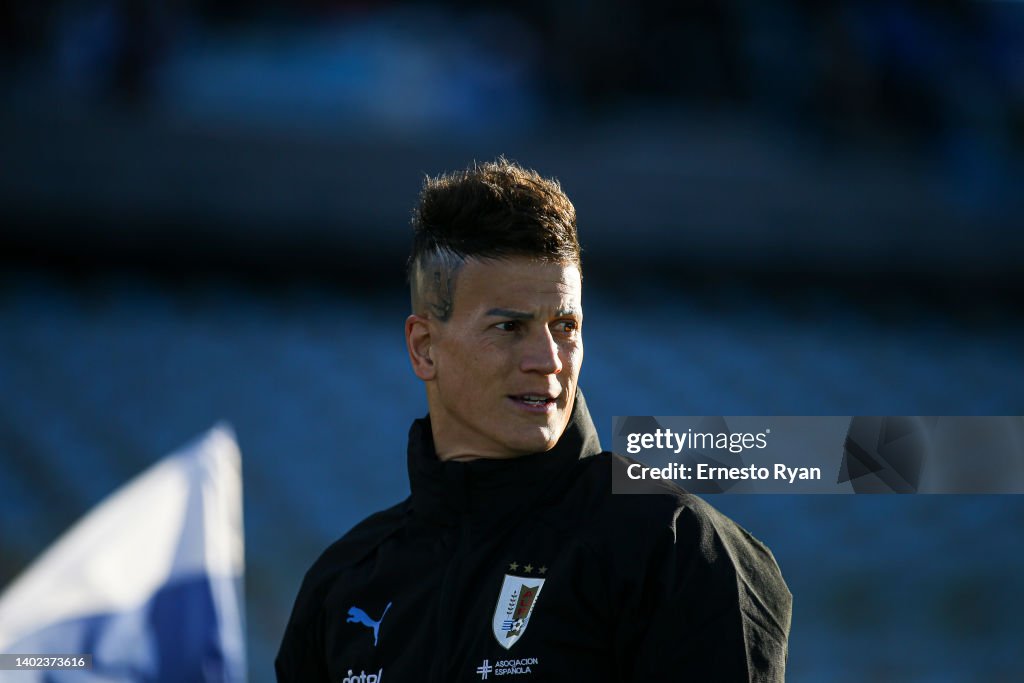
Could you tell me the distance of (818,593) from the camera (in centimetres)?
534

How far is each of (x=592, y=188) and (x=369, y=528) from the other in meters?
5.44

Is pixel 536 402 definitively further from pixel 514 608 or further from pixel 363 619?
pixel 363 619

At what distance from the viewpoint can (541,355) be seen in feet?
5.21

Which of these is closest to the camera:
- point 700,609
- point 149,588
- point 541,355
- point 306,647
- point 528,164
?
point 700,609

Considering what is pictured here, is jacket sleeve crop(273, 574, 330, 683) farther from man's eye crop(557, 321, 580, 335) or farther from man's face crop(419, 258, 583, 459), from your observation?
man's eye crop(557, 321, 580, 335)

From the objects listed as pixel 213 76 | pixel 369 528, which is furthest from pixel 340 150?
pixel 369 528

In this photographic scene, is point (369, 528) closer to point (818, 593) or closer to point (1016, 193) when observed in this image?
point (818, 593)

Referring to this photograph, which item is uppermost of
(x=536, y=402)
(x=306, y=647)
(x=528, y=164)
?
(x=528, y=164)

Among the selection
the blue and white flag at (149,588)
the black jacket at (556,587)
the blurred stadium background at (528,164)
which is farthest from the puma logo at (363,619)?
the blurred stadium background at (528,164)

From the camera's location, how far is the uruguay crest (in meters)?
1.53

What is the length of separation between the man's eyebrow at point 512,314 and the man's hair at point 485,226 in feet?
0.22

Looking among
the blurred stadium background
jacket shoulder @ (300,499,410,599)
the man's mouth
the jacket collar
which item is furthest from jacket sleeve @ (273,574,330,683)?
the blurred stadium background

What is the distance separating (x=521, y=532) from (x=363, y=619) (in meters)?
0.26

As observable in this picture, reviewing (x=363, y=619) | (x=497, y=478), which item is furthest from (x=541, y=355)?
(x=363, y=619)
